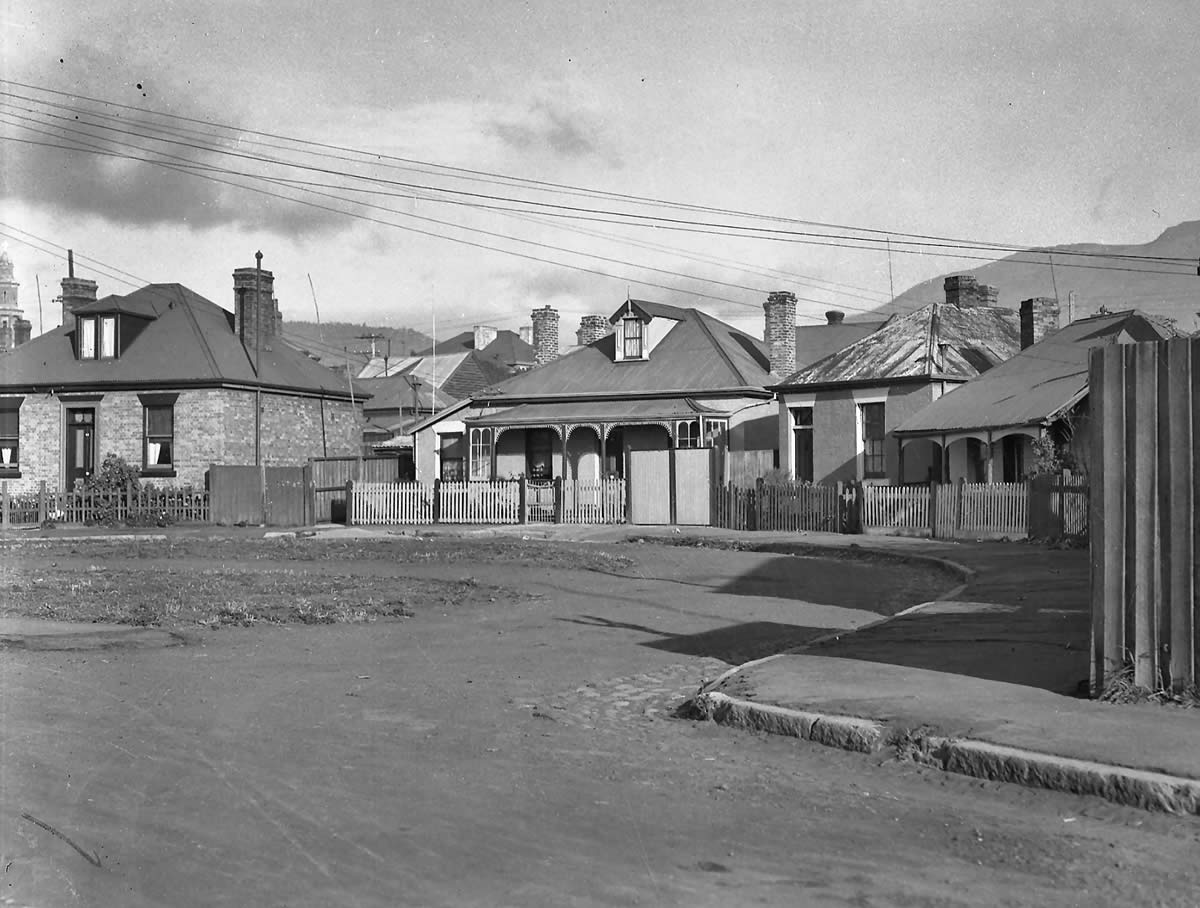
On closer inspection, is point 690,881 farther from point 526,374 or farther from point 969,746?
point 526,374

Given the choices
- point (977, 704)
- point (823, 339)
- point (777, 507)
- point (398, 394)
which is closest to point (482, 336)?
point (398, 394)

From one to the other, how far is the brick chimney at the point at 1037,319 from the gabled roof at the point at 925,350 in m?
1.20

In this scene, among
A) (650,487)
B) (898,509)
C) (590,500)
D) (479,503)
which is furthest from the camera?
(479,503)

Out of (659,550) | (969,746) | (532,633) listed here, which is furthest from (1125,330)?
(969,746)

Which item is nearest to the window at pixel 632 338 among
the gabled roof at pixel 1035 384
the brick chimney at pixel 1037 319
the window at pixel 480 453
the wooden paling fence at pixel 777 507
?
the window at pixel 480 453

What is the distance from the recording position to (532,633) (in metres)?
12.9

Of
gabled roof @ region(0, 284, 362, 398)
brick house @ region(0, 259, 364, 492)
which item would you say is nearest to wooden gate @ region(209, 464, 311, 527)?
brick house @ region(0, 259, 364, 492)

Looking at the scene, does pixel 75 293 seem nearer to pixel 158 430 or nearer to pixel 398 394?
pixel 158 430

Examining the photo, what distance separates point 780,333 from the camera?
4719 cm

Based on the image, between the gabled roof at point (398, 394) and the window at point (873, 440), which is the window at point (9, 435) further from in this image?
the window at point (873, 440)

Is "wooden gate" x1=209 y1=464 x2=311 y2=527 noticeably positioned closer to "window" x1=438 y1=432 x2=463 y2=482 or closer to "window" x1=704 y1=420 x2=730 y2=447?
"window" x1=438 y1=432 x2=463 y2=482

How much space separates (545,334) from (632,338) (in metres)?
8.32

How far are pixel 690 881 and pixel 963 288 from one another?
139 ft

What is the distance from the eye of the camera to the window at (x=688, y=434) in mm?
42906
